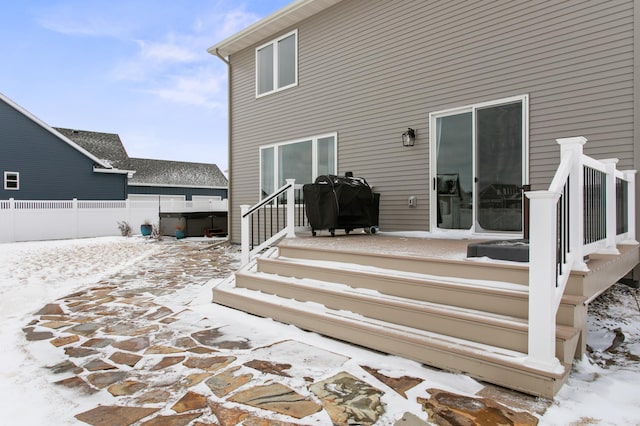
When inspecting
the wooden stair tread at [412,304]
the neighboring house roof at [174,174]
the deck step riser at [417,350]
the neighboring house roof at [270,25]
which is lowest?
the deck step riser at [417,350]

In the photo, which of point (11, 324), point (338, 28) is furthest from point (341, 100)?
point (11, 324)

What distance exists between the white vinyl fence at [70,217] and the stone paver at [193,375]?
10.5 meters

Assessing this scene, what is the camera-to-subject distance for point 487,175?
17.0ft

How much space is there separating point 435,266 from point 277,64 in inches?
263

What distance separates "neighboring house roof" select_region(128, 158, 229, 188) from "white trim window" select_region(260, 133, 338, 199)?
1497 centimetres

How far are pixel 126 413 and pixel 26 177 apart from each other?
17.2 meters

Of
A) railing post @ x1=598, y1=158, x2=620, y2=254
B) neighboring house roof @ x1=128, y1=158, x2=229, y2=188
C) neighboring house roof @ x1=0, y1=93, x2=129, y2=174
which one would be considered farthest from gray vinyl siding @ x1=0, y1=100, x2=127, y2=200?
railing post @ x1=598, y1=158, x2=620, y2=254

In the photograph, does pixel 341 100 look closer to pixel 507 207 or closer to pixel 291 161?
pixel 291 161

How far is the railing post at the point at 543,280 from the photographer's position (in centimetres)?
213

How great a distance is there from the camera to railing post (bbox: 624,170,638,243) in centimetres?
416

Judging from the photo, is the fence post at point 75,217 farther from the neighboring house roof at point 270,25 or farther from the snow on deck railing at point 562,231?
the snow on deck railing at point 562,231

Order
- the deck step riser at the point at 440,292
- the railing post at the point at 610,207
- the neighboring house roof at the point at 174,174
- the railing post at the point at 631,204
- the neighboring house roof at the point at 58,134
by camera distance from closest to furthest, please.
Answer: the deck step riser at the point at 440,292 < the railing post at the point at 610,207 < the railing post at the point at 631,204 < the neighboring house roof at the point at 58,134 < the neighboring house roof at the point at 174,174

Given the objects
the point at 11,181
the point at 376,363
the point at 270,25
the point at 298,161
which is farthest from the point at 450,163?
the point at 11,181

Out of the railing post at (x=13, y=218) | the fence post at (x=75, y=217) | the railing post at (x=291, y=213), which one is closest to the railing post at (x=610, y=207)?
the railing post at (x=291, y=213)
